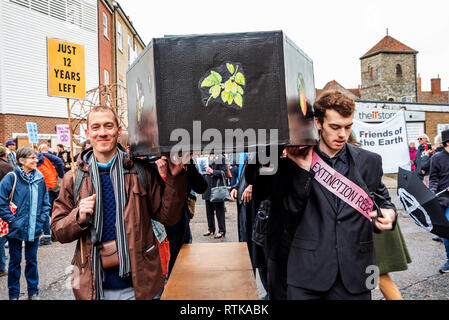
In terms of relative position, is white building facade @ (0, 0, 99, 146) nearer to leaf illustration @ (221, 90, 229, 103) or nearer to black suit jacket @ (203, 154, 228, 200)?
black suit jacket @ (203, 154, 228, 200)

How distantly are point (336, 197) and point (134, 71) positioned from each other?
1422 millimetres

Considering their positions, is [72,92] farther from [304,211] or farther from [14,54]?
[14,54]

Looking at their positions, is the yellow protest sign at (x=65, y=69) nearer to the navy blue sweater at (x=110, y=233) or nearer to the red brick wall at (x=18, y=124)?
the navy blue sweater at (x=110, y=233)

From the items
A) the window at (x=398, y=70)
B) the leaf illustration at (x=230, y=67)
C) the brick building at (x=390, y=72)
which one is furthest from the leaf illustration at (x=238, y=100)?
the window at (x=398, y=70)

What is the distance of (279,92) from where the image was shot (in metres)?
1.72

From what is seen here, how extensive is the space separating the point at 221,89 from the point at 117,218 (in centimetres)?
107

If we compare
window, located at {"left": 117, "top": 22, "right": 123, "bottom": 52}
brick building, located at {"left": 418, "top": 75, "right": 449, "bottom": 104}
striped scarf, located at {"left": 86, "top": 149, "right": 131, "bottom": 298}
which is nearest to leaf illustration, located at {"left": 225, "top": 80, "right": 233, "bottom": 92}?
striped scarf, located at {"left": 86, "top": 149, "right": 131, "bottom": 298}

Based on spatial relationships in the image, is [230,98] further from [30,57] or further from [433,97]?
[433,97]

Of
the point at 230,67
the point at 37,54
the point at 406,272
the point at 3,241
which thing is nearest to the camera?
the point at 230,67

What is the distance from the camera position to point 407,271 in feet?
16.6

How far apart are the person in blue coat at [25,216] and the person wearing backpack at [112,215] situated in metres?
2.61

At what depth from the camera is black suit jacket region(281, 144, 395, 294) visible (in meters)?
2.02

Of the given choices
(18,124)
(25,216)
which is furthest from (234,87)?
(18,124)
